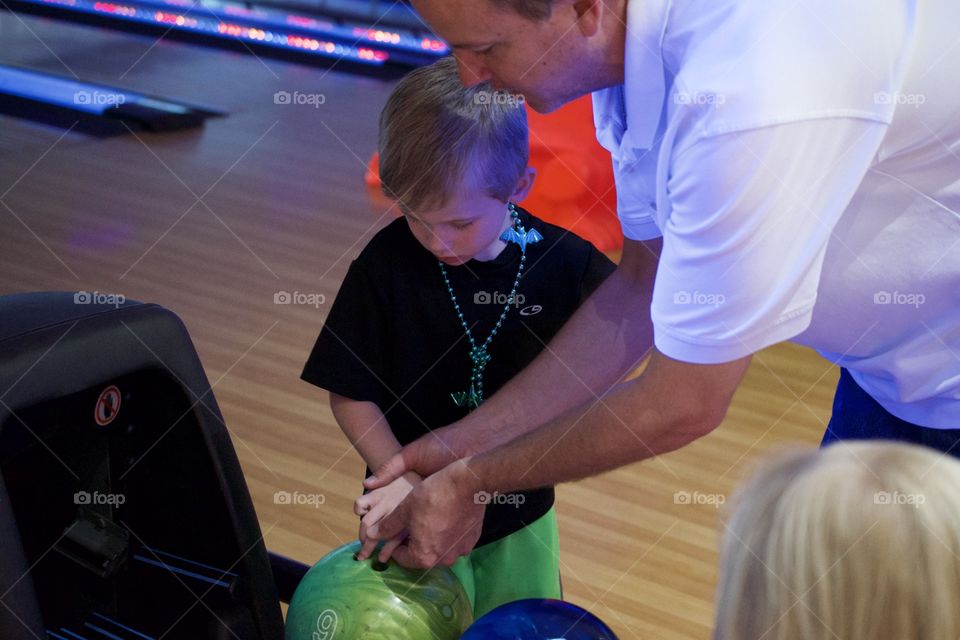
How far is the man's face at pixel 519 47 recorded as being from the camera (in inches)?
48.9

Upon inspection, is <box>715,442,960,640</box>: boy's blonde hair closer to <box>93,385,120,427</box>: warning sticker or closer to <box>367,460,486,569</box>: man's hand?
<box>367,460,486,569</box>: man's hand

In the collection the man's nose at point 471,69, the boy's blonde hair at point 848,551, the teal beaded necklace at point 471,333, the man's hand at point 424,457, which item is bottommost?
the man's hand at point 424,457

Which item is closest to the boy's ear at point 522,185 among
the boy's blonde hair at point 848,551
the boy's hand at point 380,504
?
the boy's hand at point 380,504

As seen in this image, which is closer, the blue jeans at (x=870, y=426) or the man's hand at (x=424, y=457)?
the blue jeans at (x=870, y=426)

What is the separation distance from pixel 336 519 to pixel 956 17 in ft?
6.21

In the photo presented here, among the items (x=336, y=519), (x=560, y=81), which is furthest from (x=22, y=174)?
(x=560, y=81)

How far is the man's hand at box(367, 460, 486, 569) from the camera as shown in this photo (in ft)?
4.94

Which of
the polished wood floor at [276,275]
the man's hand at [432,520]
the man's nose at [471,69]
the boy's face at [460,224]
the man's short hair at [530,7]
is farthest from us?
the polished wood floor at [276,275]

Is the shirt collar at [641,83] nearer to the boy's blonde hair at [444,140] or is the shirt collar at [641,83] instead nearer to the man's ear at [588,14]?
the man's ear at [588,14]

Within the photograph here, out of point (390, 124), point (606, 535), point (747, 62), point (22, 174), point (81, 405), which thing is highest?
point (747, 62)

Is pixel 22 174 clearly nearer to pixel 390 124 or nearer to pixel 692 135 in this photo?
pixel 390 124

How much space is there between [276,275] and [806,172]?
308cm

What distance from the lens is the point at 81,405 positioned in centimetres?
138

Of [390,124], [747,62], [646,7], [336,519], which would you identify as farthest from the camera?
[336,519]
